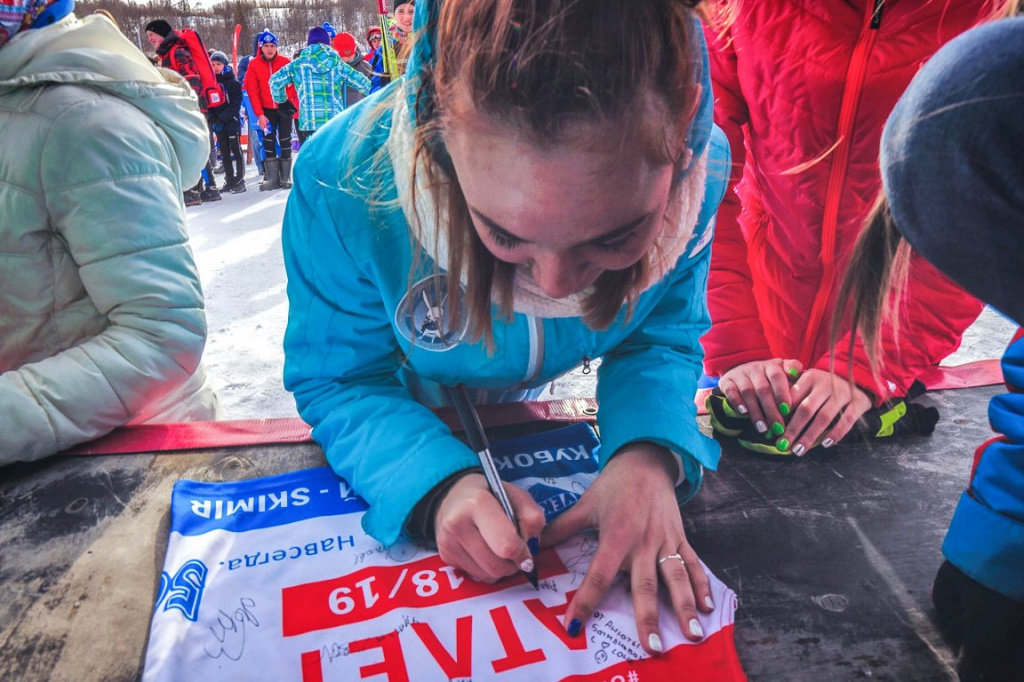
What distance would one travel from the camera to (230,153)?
19.6ft

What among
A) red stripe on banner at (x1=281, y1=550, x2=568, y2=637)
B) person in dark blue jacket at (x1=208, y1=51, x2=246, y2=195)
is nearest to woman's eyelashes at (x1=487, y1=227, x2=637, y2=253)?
red stripe on banner at (x1=281, y1=550, x2=568, y2=637)

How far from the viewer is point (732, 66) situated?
1.01m

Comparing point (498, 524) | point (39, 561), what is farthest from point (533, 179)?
point (39, 561)

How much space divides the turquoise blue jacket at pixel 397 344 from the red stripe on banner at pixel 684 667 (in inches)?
8.0

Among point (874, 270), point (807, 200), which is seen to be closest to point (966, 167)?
point (874, 270)

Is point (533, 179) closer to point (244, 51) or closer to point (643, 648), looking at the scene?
point (643, 648)

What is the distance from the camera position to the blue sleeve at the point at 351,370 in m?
0.70

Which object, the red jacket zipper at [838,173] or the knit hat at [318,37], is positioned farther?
the knit hat at [318,37]

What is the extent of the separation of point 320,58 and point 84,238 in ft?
19.2

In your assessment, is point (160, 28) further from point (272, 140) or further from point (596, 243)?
point (596, 243)

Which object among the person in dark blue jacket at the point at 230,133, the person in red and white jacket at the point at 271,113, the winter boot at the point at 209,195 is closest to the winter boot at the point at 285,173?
the person in red and white jacket at the point at 271,113

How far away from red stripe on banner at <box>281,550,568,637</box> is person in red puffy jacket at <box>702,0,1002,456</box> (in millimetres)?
443
